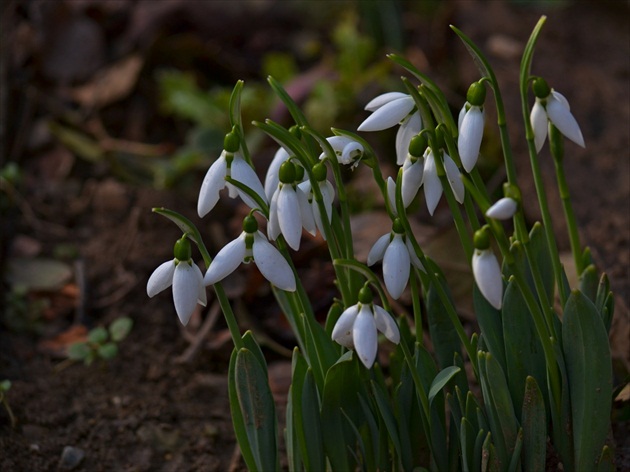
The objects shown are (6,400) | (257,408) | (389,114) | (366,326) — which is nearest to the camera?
(366,326)

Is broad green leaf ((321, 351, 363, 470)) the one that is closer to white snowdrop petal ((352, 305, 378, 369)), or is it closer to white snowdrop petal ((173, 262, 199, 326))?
white snowdrop petal ((352, 305, 378, 369))

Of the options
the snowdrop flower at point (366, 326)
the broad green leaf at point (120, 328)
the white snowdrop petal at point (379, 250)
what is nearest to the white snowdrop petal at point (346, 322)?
the snowdrop flower at point (366, 326)

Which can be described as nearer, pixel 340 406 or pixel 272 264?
pixel 272 264

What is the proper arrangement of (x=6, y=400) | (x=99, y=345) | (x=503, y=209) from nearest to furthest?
(x=503, y=209) → (x=6, y=400) → (x=99, y=345)

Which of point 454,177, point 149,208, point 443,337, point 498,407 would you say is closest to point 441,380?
point 498,407

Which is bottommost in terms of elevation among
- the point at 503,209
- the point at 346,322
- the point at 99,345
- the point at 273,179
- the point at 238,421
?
the point at 99,345

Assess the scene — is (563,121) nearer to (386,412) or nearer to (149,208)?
(386,412)
